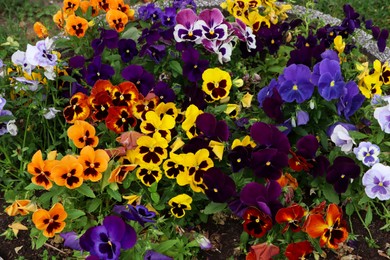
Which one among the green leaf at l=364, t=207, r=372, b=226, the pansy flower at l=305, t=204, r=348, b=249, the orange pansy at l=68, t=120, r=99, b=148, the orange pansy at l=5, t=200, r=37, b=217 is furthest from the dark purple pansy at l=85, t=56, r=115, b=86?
the green leaf at l=364, t=207, r=372, b=226

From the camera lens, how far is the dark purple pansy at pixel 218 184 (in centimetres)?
253

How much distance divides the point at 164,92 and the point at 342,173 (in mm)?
983

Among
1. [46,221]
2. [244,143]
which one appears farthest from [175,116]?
[46,221]

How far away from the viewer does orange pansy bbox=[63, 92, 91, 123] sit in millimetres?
2893

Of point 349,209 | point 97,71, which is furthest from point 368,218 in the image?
point 97,71

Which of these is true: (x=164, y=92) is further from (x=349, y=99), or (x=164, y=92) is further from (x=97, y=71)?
(x=349, y=99)

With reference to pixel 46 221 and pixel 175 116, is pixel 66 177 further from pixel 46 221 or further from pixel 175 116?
pixel 175 116

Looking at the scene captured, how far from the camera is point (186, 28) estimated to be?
3.11m

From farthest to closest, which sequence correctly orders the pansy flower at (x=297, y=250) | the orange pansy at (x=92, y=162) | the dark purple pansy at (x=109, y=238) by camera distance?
the orange pansy at (x=92, y=162), the pansy flower at (x=297, y=250), the dark purple pansy at (x=109, y=238)

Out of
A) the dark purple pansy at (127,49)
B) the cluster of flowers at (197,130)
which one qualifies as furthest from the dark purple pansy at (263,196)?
the dark purple pansy at (127,49)

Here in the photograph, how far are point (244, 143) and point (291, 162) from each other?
0.24m

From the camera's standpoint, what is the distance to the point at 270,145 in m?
2.62

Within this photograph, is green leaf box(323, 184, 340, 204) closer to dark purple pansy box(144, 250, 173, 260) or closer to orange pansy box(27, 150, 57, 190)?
dark purple pansy box(144, 250, 173, 260)

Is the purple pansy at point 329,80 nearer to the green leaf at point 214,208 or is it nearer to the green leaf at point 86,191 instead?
the green leaf at point 214,208
